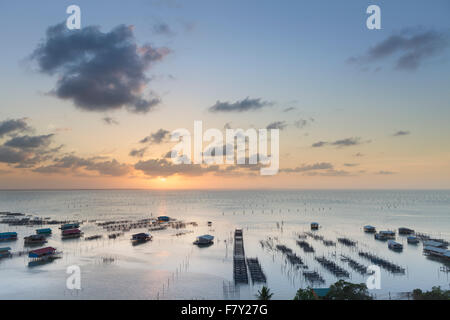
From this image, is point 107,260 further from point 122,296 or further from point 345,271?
point 345,271

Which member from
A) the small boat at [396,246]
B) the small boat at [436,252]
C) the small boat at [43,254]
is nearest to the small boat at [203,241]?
the small boat at [43,254]

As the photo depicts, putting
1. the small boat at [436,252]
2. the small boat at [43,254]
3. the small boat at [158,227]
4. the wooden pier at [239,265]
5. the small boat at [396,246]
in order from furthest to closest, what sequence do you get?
the small boat at [158,227]
the small boat at [396,246]
the small boat at [436,252]
the small boat at [43,254]
the wooden pier at [239,265]

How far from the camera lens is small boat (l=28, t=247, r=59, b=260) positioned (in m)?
49.5

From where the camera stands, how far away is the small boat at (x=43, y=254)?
163 ft

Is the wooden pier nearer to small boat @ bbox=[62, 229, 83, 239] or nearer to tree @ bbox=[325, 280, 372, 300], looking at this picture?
tree @ bbox=[325, 280, 372, 300]

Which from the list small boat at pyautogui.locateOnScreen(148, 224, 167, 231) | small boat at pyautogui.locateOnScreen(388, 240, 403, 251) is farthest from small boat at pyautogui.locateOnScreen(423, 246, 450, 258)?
small boat at pyautogui.locateOnScreen(148, 224, 167, 231)

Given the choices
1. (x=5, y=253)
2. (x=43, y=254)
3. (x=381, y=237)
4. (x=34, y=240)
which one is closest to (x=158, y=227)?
(x=34, y=240)

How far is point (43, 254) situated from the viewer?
50750 millimetres

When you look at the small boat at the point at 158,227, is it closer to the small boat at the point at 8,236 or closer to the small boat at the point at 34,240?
the small boat at the point at 34,240

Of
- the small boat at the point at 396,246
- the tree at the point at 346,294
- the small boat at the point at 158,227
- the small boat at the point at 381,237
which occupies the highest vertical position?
the tree at the point at 346,294

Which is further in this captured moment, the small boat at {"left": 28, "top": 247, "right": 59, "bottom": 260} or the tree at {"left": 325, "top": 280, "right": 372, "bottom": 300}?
the small boat at {"left": 28, "top": 247, "right": 59, "bottom": 260}
